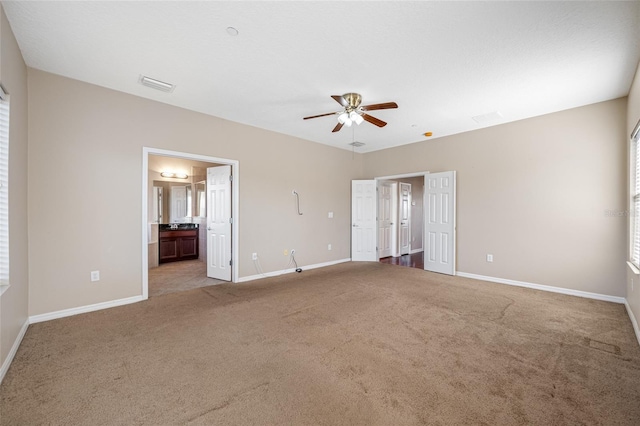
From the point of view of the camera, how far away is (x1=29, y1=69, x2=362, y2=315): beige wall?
3.03 m

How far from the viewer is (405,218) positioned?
807cm

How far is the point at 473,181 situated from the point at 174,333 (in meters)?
5.34

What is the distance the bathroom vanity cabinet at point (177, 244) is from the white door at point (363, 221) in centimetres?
409

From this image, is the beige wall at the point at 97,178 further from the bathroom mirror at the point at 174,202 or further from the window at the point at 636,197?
the window at the point at 636,197

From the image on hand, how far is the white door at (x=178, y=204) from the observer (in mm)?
7180

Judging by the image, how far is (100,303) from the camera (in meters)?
3.39

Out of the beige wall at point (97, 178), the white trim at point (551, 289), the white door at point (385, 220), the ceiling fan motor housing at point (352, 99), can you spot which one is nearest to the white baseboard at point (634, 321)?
the white trim at point (551, 289)

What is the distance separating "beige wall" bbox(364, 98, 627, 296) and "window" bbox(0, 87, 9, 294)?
617cm

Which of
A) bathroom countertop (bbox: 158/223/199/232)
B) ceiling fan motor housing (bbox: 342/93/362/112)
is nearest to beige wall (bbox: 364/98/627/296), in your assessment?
ceiling fan motor housing (bbox: 342/93/362/112)

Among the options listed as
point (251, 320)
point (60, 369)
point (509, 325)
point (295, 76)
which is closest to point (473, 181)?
point (509, 325)

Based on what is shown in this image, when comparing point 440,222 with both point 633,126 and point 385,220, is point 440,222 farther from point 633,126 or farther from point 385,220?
point 633,126

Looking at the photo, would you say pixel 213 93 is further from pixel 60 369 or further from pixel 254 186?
pixel 60 369

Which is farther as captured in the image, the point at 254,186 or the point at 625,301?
the point at 254,186

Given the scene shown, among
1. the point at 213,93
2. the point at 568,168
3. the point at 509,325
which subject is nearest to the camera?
the point at 509,325
